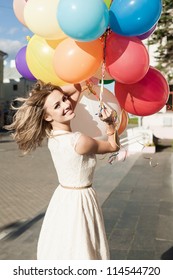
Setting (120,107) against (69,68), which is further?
(120,107)

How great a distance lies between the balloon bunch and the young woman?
258 millimetres

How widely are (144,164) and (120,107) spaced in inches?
330

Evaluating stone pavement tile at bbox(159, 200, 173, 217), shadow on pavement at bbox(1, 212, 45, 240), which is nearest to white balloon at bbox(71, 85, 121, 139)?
shadow on pavement at bbox(1, 212, 45, 240)

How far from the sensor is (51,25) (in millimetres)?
2432

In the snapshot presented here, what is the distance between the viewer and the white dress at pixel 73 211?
2.32 m

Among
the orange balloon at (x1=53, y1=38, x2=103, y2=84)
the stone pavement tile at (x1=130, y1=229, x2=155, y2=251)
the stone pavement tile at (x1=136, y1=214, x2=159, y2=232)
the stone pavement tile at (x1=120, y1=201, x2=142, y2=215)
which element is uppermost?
the orange balloon at (x1=53, y1=38, x2=103, y2=84)

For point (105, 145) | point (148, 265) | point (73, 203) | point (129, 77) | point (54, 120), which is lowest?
point (148, 265)

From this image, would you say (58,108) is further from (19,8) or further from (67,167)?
(19,8)

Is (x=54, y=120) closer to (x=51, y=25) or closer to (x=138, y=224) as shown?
(x=51, y=25)

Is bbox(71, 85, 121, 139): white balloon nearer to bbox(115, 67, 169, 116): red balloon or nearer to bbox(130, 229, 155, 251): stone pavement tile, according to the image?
bbox(115, 67, 169, 116): red balloon

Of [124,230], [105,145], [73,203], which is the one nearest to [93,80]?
[105,145]

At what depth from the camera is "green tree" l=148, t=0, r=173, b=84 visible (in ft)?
48.5

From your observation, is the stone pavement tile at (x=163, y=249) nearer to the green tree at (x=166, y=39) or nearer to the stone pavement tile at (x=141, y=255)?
the stone pavement tile at (x=141, y=255)

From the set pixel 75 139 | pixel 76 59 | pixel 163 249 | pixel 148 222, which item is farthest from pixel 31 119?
pixel 148 222
